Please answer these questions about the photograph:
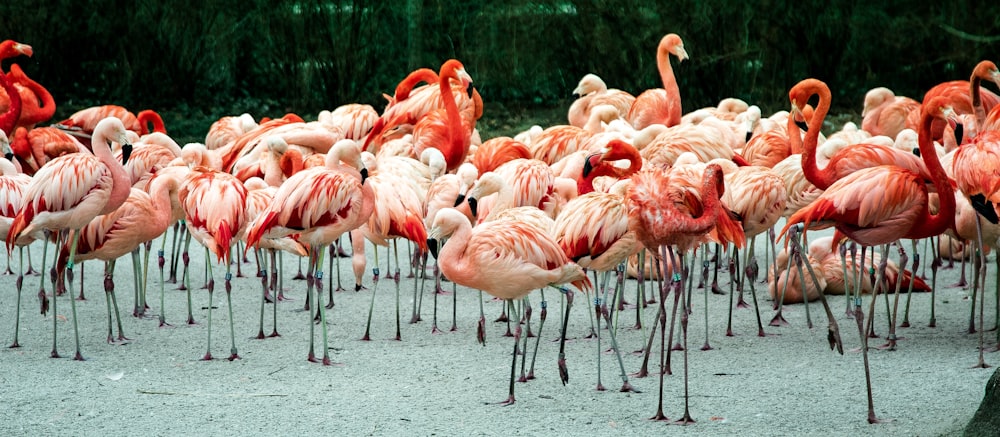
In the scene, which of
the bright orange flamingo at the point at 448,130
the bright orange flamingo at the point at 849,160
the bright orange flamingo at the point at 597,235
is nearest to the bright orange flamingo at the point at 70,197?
the bright orange flamingo at the point at 597,235

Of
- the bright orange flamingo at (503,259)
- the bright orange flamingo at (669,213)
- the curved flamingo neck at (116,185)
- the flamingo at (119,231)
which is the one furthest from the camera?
the flamingo at (119,231)

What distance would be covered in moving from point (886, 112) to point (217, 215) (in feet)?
19.8

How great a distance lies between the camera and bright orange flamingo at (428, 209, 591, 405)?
4637 mm

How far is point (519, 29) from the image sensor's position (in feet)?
43.5

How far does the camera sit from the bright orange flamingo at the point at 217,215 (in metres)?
5.51

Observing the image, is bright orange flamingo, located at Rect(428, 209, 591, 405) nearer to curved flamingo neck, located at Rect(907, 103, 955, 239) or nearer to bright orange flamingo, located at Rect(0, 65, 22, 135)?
curved flamingo neck, located at Rect(907, 103, 955, 239)

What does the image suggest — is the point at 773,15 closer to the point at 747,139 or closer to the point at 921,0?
the point at 921,0

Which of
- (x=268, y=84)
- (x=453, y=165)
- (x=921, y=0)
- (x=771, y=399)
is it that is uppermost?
(x=921, y=0)

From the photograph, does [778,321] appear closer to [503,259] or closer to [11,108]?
[503,259]

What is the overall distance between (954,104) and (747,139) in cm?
156

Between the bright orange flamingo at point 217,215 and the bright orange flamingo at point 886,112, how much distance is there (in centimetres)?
581

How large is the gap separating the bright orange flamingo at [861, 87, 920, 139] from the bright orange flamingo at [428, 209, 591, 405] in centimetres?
538

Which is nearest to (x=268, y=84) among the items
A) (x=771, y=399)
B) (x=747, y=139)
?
(x=747, y=139)

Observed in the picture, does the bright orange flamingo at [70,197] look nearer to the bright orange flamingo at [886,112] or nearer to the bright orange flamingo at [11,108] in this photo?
the bright orange flamingo at [11,108]
